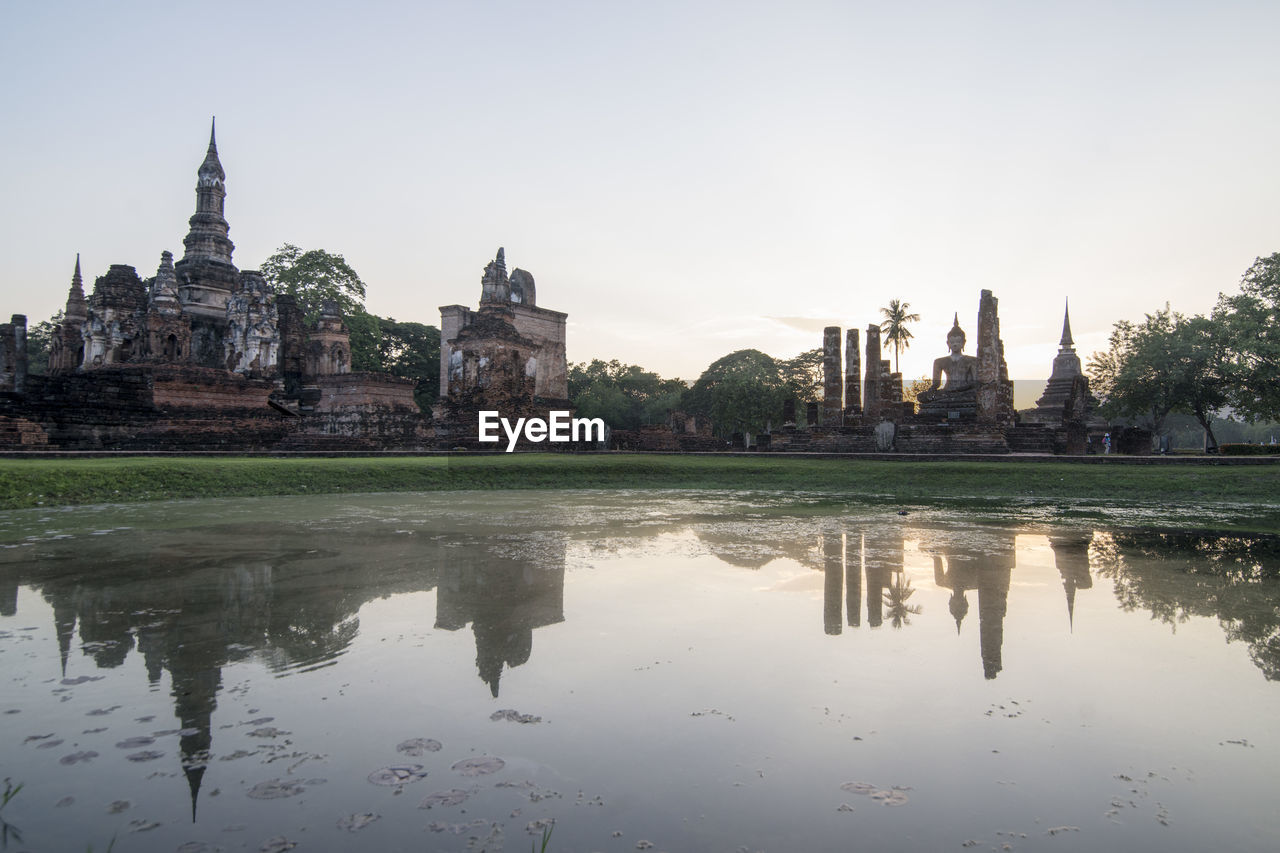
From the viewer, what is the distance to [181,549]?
661 centimetres

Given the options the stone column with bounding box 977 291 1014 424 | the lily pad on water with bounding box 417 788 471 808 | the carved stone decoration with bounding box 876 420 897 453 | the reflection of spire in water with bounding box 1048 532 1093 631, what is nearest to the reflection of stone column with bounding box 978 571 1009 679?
the reflection of spire in water with bounding box 1048 532 1093 631

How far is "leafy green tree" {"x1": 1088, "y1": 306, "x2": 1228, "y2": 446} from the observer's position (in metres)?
30.9

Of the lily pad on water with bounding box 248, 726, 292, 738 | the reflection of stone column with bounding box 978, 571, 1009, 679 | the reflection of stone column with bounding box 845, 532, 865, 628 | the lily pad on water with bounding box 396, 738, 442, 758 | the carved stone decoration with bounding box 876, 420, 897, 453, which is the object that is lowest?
the reflection of stone column with bounding box 978, 571, 1009, 679

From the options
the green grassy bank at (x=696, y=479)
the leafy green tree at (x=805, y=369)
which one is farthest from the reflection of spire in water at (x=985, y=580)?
the leafy green tree at (x=805, y=369)

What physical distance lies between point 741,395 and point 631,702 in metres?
45.6

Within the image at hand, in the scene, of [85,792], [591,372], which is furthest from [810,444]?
[591,372]

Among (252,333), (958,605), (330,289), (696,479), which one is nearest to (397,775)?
(958,605)

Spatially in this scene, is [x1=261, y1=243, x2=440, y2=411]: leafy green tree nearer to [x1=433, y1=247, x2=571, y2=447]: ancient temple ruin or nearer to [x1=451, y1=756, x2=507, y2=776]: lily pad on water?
[x1=433, y1=247, x2=571, y2=447]: ancient temple ruin

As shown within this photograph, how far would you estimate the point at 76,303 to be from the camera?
29.3 meters

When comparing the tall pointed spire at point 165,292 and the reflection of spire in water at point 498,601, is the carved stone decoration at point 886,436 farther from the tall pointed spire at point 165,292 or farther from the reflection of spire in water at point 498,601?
the tall pointed spire at point 165,292

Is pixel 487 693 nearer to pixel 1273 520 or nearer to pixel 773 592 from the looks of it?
pixel 773 592

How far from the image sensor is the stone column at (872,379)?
27562mm

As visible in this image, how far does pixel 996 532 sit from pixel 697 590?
4.84 meters

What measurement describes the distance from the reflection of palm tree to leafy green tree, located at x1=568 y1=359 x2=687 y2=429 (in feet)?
137
